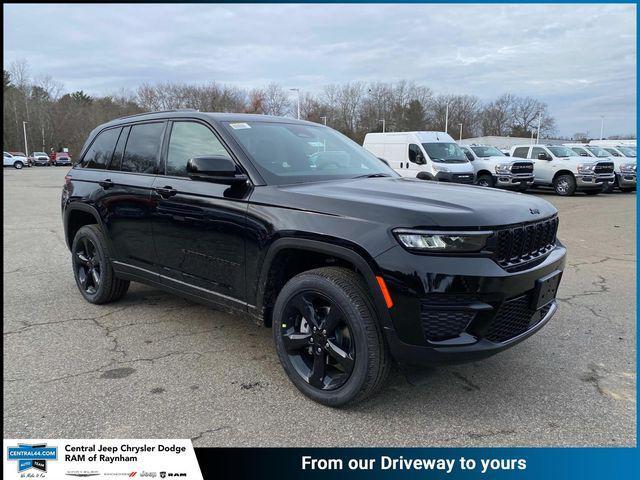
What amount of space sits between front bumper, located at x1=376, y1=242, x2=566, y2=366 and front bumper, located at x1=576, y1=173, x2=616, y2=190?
16961 millimetres

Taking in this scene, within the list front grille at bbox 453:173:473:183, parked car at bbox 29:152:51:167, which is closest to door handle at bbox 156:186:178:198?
front grille at bbox 453:173:473:183

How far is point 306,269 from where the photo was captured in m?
3.43

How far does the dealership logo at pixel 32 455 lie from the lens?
270 cm

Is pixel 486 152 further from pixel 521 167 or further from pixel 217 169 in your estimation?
pixel 217 169

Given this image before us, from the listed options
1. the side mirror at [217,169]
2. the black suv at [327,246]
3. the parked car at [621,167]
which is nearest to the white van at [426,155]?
the parked car at [621,167]

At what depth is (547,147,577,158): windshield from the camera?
61.2ft

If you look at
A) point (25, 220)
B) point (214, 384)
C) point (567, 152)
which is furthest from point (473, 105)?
point (214, 384)

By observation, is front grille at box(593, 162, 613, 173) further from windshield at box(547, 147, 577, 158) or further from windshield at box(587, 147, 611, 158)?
windshield at box(587, 147, 611, 158)

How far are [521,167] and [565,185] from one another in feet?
5.82

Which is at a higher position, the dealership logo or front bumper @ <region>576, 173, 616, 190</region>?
front bumper @ <region>576, 173, 616, 190</region>

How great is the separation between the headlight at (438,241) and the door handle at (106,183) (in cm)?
310

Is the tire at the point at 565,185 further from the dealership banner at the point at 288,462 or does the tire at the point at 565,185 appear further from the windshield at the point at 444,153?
the dealership banner at the point at 288,462

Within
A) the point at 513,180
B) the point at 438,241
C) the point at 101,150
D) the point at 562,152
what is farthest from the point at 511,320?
the point at 562,152

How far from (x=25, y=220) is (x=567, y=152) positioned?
17.9m
